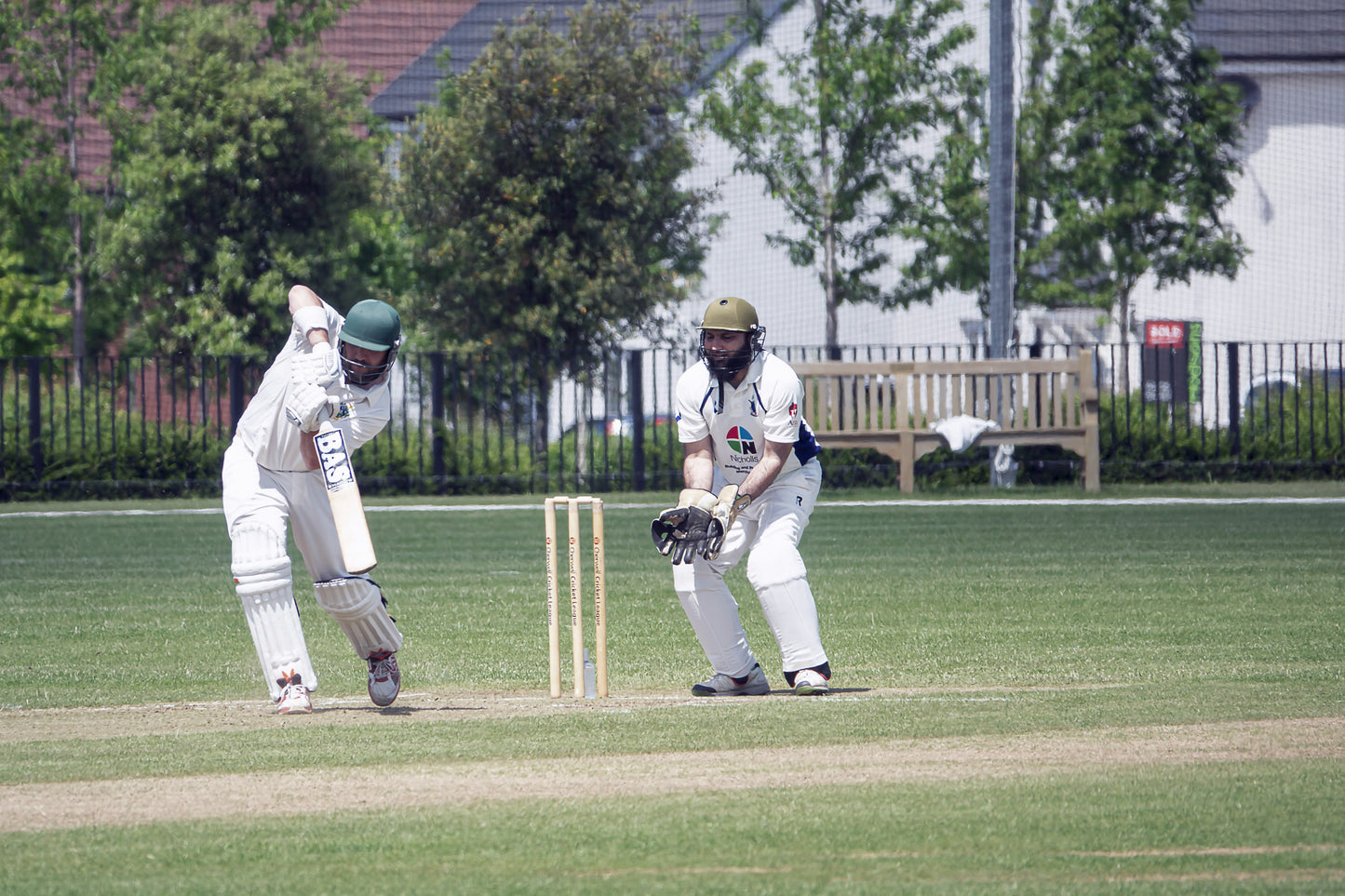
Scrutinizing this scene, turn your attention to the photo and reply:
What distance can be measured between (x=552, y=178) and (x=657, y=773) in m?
19.4

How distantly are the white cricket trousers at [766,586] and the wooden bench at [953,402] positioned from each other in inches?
456

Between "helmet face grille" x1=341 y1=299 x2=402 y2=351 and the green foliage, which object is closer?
"helmet face grille" x1=341 y1=299 x2=402 y2=351

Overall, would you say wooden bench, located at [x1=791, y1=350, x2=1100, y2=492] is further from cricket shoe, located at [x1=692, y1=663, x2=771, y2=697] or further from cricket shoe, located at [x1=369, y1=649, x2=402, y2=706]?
cricket shoe, located at [x1=369, y1=649, x2=402, y2=706]

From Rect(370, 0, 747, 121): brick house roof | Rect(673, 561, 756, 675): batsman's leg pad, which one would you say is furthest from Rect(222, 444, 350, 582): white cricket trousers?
Rect(370, 0, 747, 121): brick house roof

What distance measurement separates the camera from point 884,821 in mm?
4926

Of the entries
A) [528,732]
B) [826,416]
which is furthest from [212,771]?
[826,416]

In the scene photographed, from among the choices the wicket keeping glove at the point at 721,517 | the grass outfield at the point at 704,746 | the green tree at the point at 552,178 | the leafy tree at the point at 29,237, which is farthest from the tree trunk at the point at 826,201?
the wicket keeping glove at the point at 721,517

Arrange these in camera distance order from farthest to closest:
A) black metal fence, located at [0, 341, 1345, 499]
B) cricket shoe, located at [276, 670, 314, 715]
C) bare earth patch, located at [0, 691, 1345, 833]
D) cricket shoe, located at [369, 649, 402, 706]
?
black metal fence, located at [0, 341, 1345, 499], cricket shoe, located at [369, 649, 402, 706], cricket shoe, located at [276, 670, 314, 715], bare earth patch, located at [0, 691, 1345, 833]

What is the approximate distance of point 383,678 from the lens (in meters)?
7.39

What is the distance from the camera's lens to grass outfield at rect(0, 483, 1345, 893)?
14.8ft

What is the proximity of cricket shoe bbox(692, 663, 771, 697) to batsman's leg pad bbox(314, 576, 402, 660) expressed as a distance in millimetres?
1529

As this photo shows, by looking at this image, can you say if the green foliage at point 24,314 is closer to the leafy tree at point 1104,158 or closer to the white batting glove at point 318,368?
the leafy tree at point 1104,158

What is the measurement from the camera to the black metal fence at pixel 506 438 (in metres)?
21.3

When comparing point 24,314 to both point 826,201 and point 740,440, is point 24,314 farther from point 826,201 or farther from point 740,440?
point 740,440
